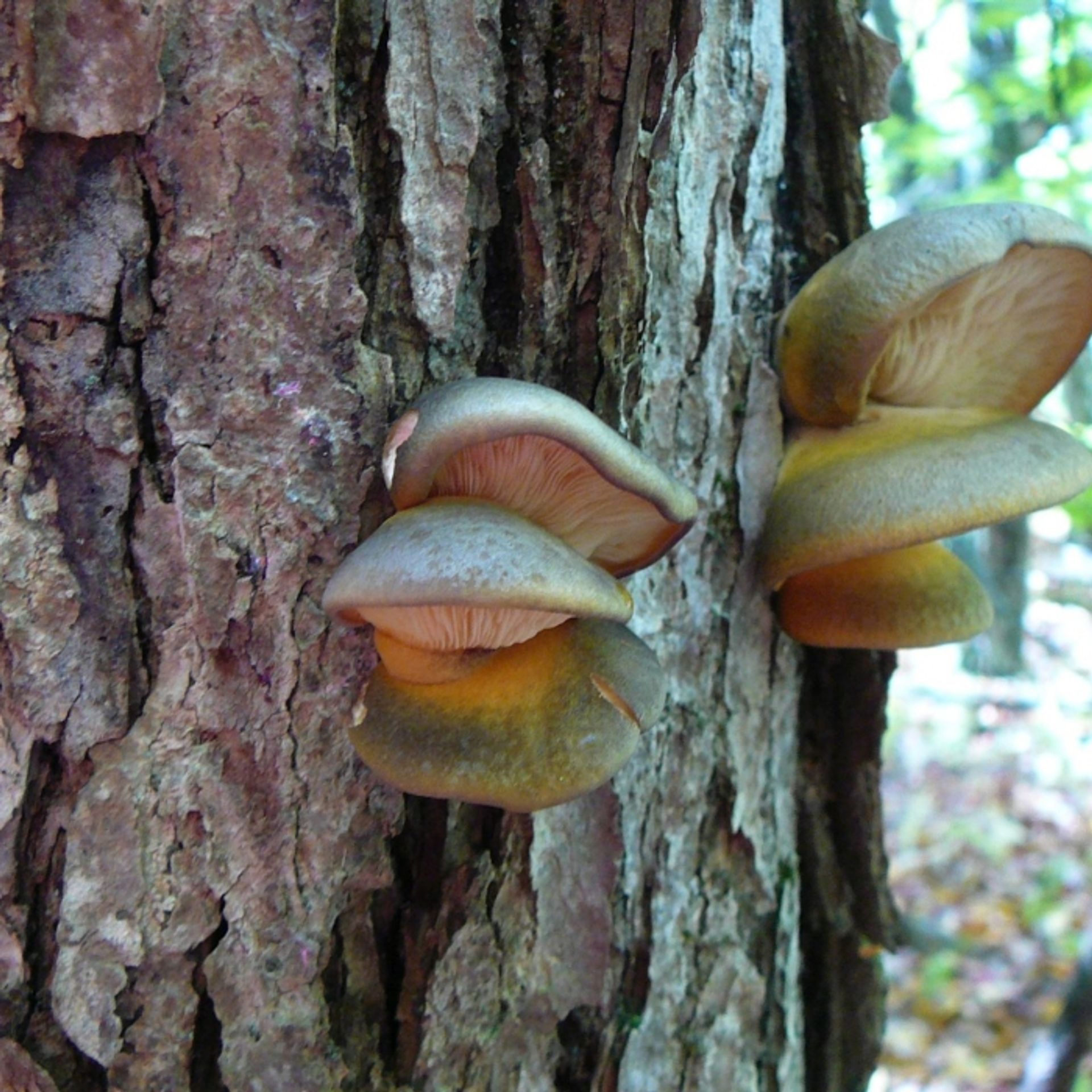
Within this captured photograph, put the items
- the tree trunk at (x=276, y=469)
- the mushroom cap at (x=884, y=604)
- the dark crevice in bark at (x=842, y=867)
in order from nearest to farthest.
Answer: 1. the tree trunk at (x=276, y=469)
2. the mushroom cap at (x=884, y=604)
3. the dark crevice in bark at (x=842, y=867)

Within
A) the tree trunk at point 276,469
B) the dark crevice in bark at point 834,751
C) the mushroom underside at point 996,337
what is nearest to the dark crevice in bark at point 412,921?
the tree trunk at point 276,469

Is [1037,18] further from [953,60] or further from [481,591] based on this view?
[481,591]

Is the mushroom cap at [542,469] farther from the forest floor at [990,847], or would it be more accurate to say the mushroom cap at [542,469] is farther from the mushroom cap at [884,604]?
the forest floor at [990,847]

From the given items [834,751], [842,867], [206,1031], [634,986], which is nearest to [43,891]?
[206,1031]

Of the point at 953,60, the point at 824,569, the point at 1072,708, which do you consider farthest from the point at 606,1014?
the point at 953,60

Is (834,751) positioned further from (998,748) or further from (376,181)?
(998,748)
